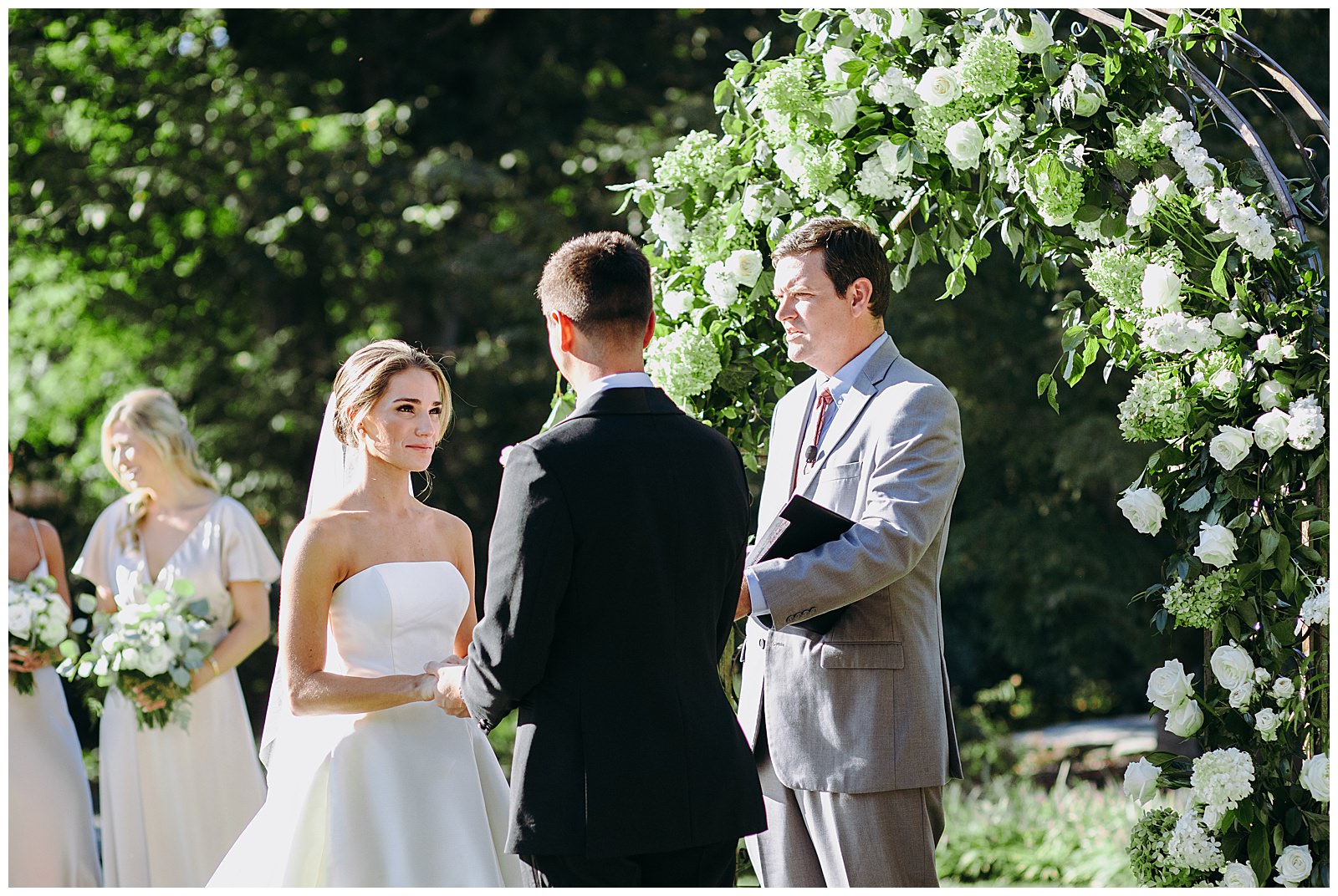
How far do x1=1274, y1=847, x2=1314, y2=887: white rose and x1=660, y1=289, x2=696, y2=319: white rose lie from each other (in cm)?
219

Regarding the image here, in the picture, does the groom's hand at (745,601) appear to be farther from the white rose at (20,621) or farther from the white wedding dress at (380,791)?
the white rose at (20,621)

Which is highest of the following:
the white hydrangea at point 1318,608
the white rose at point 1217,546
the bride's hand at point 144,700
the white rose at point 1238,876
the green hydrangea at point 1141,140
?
the green hydrangea at point 1141,140

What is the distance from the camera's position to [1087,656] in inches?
347

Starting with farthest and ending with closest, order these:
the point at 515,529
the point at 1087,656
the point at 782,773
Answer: the point at 1087,656 < the point at 782,773 < the point at 515,529

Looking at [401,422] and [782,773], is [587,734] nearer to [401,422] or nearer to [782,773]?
[782,773]

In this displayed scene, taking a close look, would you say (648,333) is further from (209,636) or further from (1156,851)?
(209,636)

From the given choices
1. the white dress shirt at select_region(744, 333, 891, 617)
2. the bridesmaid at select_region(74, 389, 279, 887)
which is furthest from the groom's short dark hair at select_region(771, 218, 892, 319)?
the bridesmaid at select_region(74, 389, 279, 887)

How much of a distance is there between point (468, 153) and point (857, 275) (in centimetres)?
699

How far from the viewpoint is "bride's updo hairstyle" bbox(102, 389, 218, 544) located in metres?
5.21

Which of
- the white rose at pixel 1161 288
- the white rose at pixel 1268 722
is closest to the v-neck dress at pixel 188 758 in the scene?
the white rose at pixel 1161 288

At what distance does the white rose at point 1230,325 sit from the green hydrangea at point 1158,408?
176 mm

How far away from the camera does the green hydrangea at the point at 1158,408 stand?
3.34 meters

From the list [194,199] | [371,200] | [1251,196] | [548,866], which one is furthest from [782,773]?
[194,199]

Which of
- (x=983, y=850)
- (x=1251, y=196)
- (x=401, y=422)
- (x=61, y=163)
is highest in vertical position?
(x=61, y=163)
